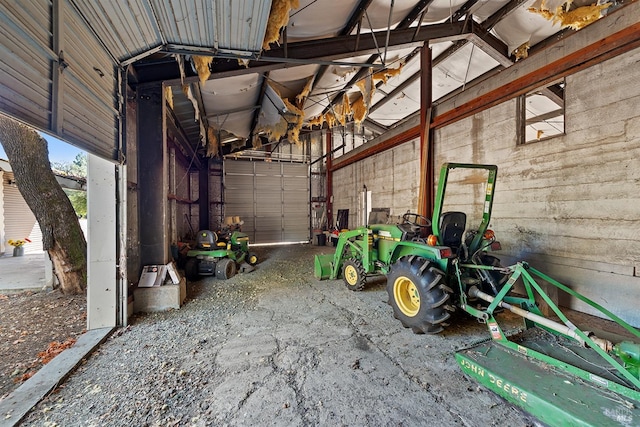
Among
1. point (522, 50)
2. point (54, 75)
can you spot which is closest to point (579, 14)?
point (522, 50)

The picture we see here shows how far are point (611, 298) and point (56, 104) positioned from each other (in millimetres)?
6017

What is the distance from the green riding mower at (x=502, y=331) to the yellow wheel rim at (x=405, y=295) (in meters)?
0.01

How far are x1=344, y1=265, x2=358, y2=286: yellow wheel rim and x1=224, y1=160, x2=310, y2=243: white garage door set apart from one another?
727cm

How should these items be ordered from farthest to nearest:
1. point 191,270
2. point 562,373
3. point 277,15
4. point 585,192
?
1. point 191,270
2. point 585,192
3. point 277,15
4. point 562,373

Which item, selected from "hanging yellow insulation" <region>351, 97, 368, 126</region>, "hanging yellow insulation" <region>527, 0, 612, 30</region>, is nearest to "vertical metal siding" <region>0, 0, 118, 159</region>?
"hanging yellow insulation" <region>527, 0, 612, 30</region>

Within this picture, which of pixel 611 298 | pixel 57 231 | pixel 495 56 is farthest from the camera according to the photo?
pixel 495 56

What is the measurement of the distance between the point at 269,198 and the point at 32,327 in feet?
28.1

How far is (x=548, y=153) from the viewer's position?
152 inches

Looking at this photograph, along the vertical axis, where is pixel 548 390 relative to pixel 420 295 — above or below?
below

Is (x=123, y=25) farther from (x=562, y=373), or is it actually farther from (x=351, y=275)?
(x=562, y=373)

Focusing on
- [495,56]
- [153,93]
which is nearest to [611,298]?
[495,56]

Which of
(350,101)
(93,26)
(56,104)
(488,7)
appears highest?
(488,7)

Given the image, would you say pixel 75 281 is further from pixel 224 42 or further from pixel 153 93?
pixel 224 42

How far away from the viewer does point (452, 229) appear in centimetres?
324
